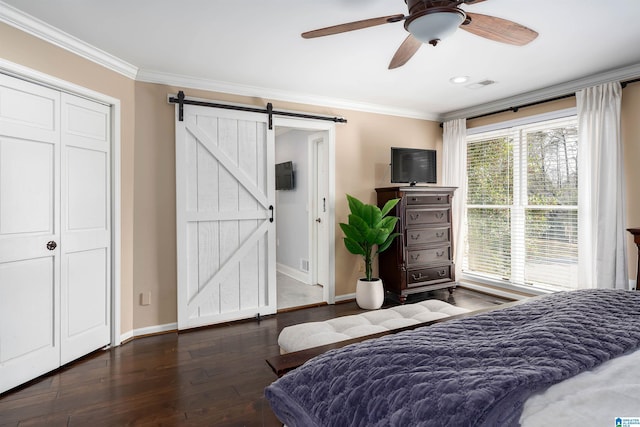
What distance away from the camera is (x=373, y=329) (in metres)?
2.08

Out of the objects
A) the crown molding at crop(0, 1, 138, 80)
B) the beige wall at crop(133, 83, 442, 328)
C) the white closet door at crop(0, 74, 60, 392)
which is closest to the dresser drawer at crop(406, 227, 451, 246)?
the beige wall at crop(133, 83, 442, 328)

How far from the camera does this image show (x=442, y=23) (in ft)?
6.03

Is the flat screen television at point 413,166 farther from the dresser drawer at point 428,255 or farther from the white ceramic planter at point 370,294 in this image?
the white ceramic planter at point 370,294

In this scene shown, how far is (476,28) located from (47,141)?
292 centimetres

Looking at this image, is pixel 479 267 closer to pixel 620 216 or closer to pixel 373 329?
pixel 620 216

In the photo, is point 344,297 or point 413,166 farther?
point 413,166

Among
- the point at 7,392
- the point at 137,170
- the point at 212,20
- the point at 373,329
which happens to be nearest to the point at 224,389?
the point at 373,329

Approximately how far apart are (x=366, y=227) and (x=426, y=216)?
0.98m

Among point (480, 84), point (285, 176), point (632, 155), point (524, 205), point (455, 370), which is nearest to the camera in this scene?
point (455, 370)

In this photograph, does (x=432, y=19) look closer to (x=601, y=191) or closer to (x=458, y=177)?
(x=601, y=191)

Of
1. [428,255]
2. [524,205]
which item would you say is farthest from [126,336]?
[524,205]

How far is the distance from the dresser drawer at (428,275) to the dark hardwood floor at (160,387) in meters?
1.81

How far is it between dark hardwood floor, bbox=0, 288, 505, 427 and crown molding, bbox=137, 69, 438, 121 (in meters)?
2.39

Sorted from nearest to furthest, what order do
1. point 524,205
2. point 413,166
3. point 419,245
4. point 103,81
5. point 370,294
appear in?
point 103,81 → point 370,294 → point 524,205 → point 419,245 → point 413,166
